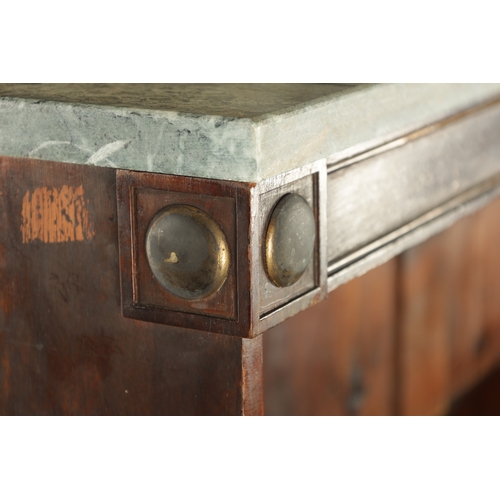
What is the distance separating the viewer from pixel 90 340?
3.07 feet

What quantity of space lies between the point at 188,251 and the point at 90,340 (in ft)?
0.58

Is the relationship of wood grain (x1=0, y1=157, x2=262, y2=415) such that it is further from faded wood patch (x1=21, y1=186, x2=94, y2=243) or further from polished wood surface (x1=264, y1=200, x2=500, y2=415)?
polished wood surface (x1=264, y1=200, x2=500, y2=415)

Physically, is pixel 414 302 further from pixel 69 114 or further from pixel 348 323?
pixel 69 114

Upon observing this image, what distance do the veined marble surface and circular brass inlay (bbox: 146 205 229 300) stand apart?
0.04 metres

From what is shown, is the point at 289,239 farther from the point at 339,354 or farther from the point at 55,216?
the point at 339,354

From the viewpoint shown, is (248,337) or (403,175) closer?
(248,337)

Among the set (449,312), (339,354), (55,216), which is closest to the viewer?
(55,216)

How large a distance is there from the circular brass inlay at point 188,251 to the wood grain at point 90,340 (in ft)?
0.20

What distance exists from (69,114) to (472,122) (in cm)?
58

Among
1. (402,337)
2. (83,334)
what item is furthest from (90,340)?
(402,337)

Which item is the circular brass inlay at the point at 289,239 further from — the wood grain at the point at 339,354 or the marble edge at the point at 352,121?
the wood grain at the point at 339,354

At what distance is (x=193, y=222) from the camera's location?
0.81 m

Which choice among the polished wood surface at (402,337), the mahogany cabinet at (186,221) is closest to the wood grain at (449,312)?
the polished wood surface at (402,337)

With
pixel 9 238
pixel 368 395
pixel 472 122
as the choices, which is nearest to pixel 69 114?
pixel 9 238
